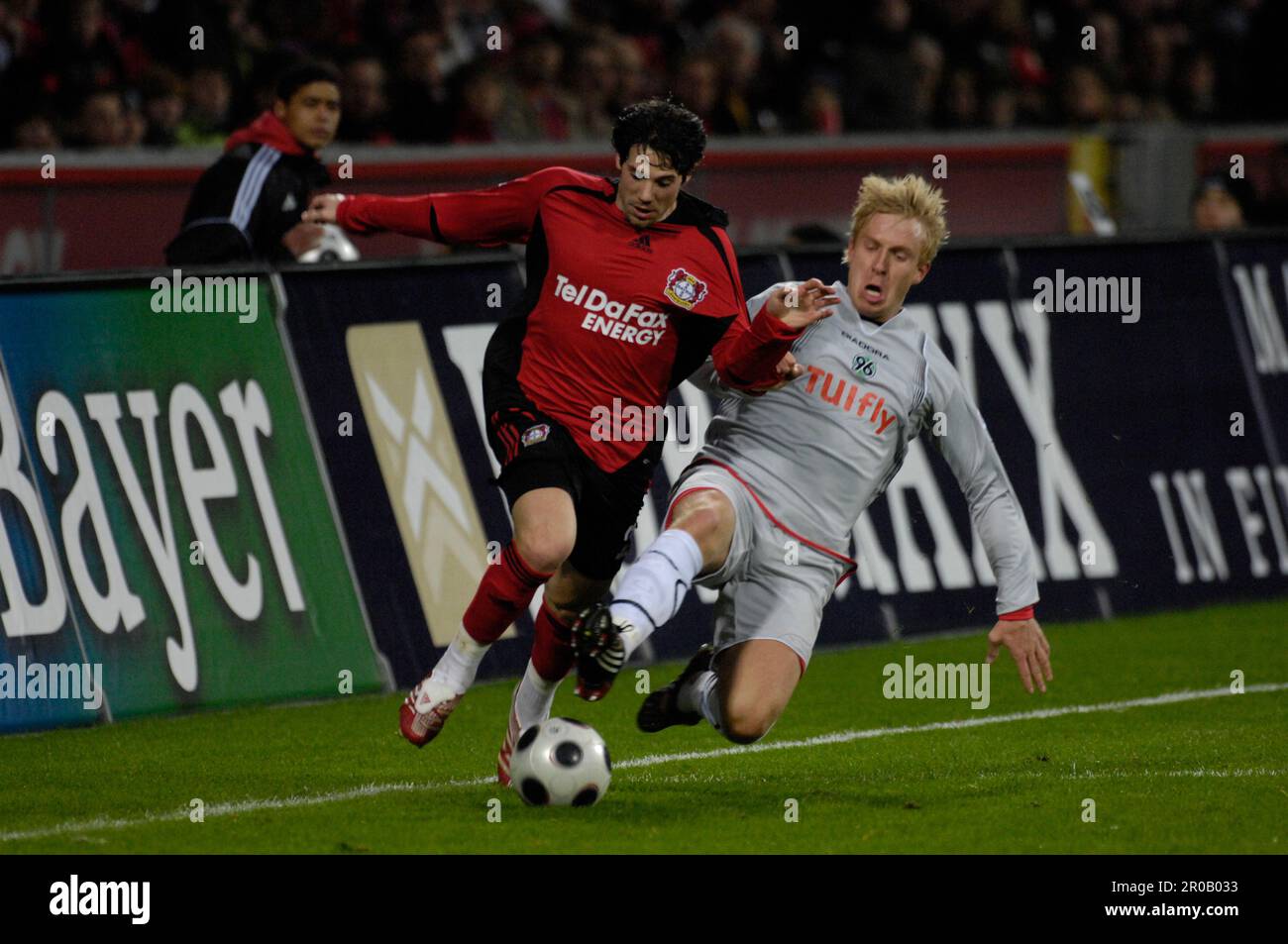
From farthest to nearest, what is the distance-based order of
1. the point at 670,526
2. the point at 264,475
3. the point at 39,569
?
1. the point at 264,475
2. the point at 39,569
3. the point at 670,526

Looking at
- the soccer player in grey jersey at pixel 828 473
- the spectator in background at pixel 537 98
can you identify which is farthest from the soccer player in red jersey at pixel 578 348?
the spectator in background at pixel 537 98

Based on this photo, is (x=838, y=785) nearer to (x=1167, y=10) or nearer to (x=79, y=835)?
(x=79, y=835)

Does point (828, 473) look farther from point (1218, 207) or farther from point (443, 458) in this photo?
point (1218, 207)

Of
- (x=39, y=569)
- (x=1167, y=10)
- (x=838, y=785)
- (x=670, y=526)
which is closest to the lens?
(x=670, y=526)

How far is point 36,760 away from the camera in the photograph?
27.0ft

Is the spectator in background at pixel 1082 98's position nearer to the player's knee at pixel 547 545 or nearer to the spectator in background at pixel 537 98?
the spectator in background at pixel 537 98

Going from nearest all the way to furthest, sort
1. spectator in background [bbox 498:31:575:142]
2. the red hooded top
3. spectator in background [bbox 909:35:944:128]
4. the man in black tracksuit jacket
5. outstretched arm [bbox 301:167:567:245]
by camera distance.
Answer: outstretched arm [bbox 301:167:567:245] → the man in black tracksuit jacket → the red hooded top → spectator in background [bbox 498:31:575:142] → spectator in background [bbox 909:35:944:128]

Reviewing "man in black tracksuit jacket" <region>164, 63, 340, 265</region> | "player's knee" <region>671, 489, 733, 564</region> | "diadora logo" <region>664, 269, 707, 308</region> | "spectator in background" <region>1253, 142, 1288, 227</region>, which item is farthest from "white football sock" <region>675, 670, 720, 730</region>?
"spectator in background" <region>1253, 142, 1288, 227</region>

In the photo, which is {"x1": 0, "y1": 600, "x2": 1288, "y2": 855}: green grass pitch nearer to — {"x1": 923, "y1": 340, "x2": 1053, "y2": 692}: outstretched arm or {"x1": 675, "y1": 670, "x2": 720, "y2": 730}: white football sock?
{"x1": 675, "y1": 670, "x2": 720, "y2": 730}: white football sock

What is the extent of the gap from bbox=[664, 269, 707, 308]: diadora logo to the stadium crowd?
4.07 m

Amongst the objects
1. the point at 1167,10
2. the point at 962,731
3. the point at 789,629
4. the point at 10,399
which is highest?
the point at 1167,10

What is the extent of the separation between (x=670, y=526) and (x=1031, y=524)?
5.14 metres

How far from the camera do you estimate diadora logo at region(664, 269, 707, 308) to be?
7730 millimetres

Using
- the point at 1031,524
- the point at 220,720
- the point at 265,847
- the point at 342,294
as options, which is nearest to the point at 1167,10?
the point at 1031,524
